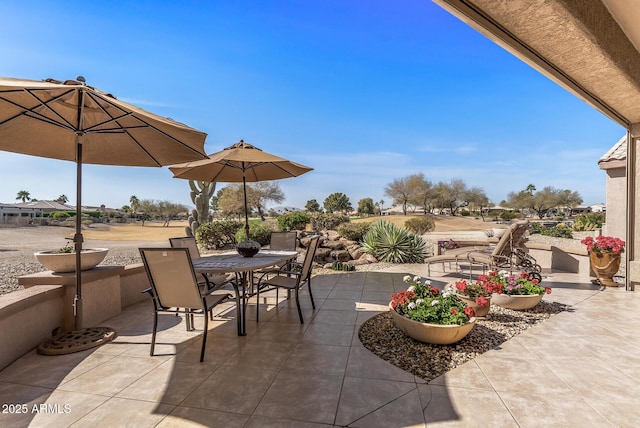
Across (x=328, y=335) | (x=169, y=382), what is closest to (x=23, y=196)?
(x=169, y=382)

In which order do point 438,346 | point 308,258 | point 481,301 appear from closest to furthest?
point 438,346 < point 481,301 < point 308,258


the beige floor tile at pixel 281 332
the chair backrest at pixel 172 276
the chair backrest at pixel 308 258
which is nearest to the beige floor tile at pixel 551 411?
the beige floor tile at pixel 281 332

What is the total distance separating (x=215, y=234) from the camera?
1143 cm

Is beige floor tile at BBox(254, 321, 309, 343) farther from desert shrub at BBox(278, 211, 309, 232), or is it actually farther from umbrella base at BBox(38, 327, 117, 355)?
desert shrub at BBox(278, 211, 309, 232)

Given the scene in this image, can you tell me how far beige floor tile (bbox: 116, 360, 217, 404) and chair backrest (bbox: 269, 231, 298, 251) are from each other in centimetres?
297

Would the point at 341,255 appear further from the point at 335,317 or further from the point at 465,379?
the point at 465,379

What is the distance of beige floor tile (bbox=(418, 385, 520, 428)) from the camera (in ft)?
5.82

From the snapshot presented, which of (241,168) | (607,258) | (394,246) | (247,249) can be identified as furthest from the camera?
(394,246)

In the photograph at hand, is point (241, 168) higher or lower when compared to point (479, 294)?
higher

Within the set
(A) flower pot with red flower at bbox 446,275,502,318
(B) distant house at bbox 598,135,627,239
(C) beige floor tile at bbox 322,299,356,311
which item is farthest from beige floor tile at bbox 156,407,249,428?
(B) distant house at bbox 598,135,627,239

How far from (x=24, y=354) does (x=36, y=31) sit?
4.69m

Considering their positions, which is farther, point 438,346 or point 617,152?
point 617,152

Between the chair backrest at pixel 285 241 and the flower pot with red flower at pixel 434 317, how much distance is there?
2548 millimetres

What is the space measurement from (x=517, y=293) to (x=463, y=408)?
2818 mm
